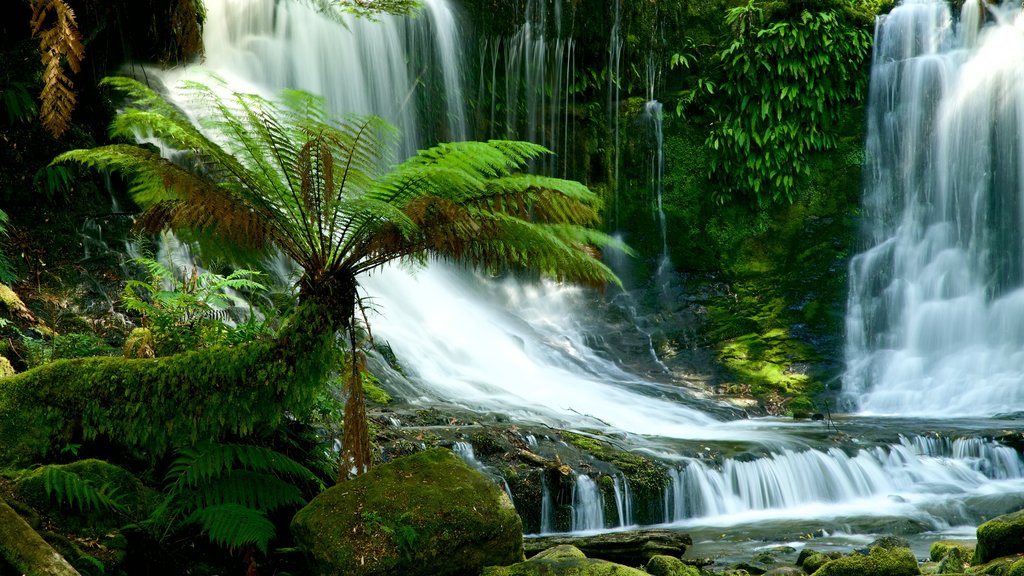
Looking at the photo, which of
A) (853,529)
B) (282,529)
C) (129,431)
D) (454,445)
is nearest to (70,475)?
(129,431)

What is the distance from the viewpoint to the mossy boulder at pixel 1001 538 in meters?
5.02

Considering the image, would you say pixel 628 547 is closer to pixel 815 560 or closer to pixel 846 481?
pixel 815 560

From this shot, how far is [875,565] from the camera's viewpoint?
15.6 ft

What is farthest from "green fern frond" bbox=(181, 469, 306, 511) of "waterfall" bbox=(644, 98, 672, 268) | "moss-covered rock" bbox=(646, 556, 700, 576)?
"waterfall" bbox=(644, 98, 672, 268)

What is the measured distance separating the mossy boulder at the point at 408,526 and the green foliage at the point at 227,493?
22cm

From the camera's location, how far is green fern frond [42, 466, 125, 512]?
3.85 m

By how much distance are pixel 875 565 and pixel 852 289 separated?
415 inches

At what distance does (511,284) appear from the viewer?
601 inches

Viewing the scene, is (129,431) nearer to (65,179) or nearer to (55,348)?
(55,348)

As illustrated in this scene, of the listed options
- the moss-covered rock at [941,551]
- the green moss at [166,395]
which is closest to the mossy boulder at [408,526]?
the green moss at [166,395]

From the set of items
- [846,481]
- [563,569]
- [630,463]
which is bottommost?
[846,481]

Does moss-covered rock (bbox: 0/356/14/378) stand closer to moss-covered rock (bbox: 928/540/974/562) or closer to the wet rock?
the wet rock

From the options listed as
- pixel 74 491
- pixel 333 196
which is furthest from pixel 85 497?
pixel 333 196

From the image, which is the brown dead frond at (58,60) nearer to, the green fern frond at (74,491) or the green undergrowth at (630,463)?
the green fern frond at (74,491)
